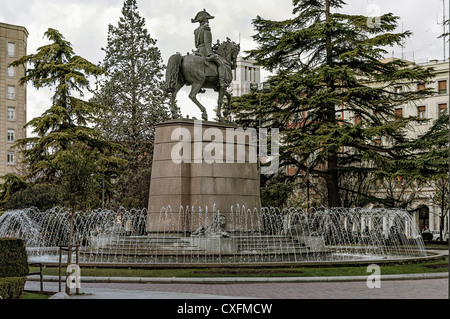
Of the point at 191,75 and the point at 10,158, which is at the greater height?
the point at 191,75

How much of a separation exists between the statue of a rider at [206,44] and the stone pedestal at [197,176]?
221 centimetres

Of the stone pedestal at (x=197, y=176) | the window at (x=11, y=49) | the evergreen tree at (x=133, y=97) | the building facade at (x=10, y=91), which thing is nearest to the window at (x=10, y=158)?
the building facade at (x=10, y=91)

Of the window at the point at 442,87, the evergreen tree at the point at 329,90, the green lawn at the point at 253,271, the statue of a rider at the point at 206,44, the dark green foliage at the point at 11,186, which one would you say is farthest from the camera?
the window at the point at 442,87

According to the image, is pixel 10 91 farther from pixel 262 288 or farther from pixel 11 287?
pixel 11 287

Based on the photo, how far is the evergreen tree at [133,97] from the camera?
4797 cm

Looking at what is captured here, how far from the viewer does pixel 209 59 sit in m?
24.4

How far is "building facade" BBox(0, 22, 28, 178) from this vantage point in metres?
69.8

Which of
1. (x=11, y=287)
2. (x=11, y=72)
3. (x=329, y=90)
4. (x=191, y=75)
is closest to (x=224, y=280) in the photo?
(x=11, y=287)

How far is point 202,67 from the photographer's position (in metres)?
24.4

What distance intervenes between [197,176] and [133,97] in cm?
2889

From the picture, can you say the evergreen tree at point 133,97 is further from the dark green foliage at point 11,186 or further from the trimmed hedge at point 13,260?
the trimmed hedge at point 13,260

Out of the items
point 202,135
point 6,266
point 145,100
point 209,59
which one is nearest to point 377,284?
point 6,266

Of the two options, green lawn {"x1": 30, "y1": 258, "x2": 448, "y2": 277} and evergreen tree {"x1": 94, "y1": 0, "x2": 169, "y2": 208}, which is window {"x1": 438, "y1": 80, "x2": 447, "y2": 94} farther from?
green lawn {"x1": 30, "y1": 258, "x2": 448, "y2": 277}

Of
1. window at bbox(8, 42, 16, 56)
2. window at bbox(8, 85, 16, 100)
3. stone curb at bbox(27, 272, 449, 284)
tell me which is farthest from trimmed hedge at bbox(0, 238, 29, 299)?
window at bbox(8, 42, 16, 56)
